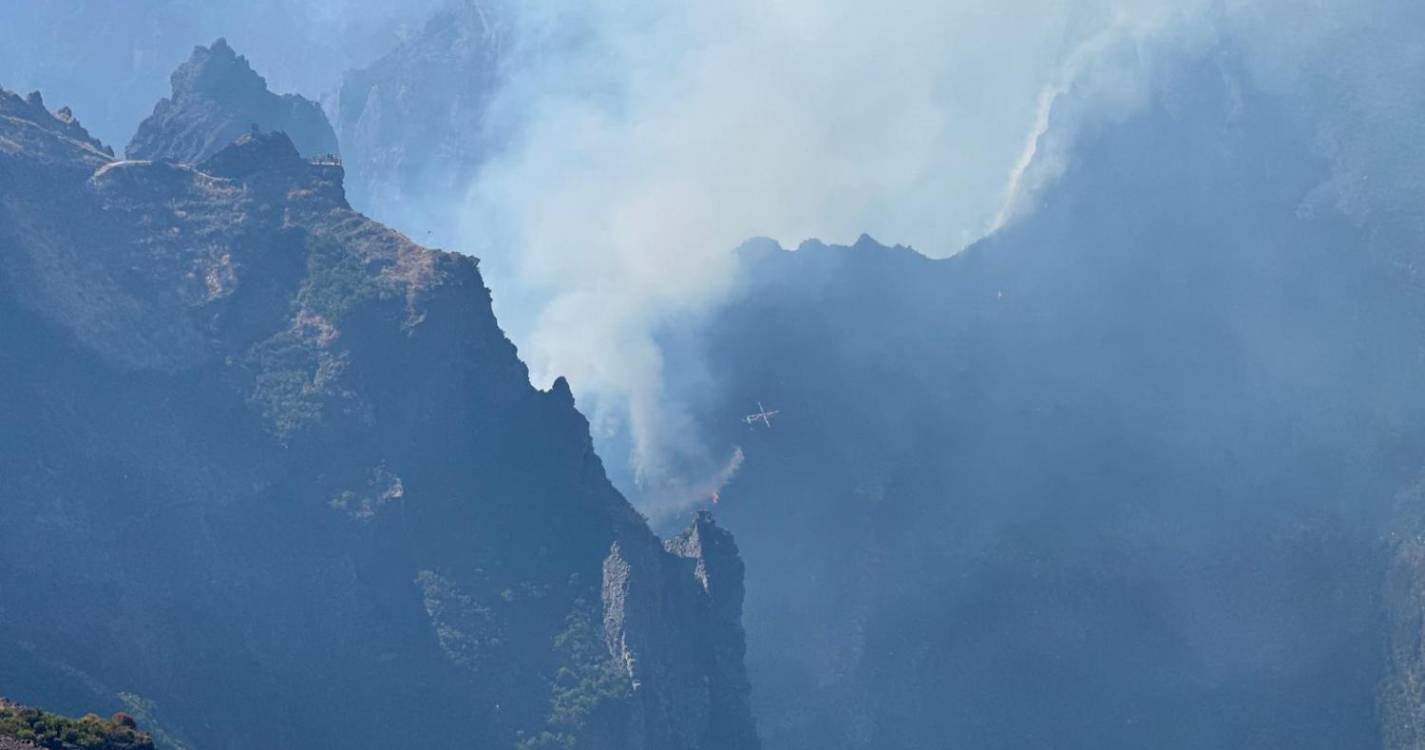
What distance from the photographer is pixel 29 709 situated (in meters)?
169

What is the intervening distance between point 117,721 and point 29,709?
247 inches

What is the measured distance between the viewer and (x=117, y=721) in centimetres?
17125
